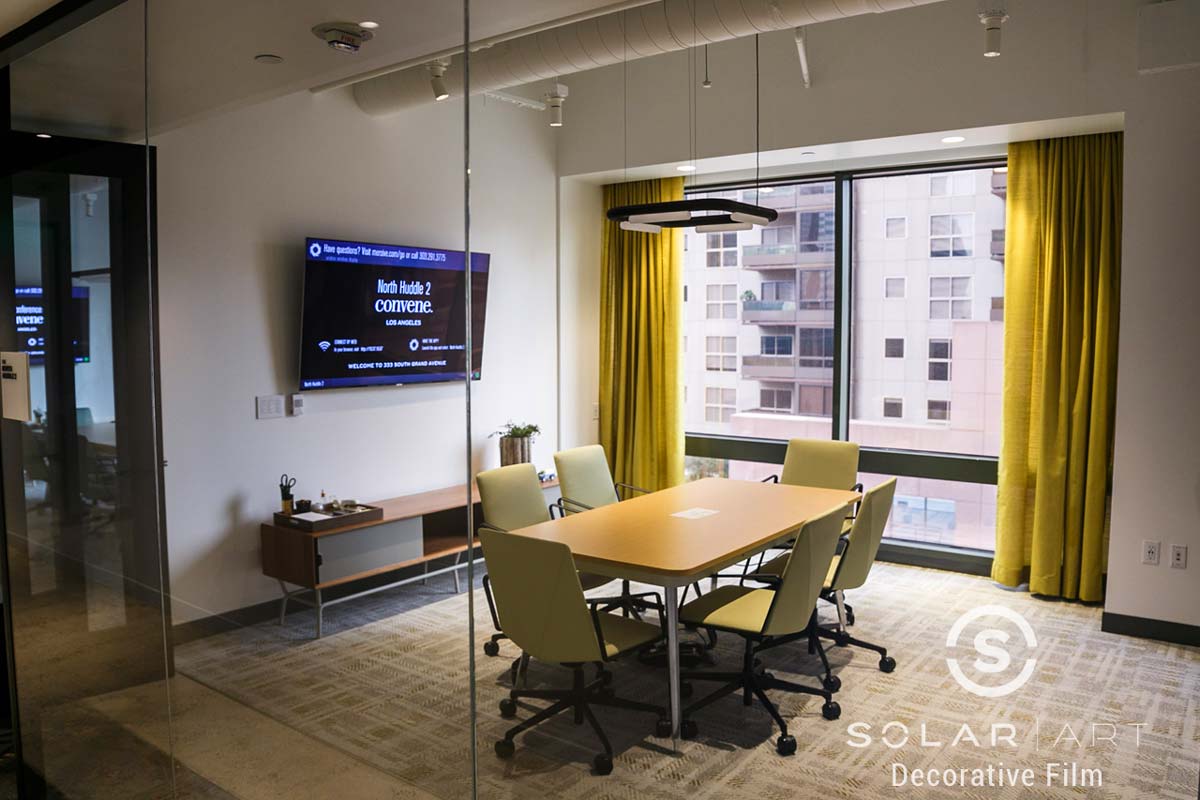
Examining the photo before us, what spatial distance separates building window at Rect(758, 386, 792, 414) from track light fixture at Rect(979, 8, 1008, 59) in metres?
2.85

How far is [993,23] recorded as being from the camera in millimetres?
3584

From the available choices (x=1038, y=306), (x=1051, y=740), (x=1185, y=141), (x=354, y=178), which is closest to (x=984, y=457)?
(x=1038, y=306)

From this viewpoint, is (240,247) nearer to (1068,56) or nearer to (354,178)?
(354,178)

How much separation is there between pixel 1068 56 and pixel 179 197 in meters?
3.58

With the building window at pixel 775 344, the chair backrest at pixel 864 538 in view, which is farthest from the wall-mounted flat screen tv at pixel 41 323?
the building window at pixel 775 344

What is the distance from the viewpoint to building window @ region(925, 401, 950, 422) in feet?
17.7

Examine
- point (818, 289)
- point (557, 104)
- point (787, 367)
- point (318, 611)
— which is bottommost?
point (318, 611)

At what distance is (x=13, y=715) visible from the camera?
3.16 metres

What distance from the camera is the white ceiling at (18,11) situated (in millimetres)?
2701

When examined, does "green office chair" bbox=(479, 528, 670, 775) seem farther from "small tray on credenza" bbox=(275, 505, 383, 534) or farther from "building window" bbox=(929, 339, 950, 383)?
"building window" bbox=(929, 339, 950, 383)

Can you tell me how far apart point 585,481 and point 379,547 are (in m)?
2.70

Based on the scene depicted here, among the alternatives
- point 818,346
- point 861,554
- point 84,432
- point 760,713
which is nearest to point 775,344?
point 818,346

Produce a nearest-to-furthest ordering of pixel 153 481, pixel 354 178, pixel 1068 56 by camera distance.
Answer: pixel 354 178, pixel 153 481, pixel 1068 56

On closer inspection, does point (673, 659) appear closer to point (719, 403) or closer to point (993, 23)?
point (993, 23)
